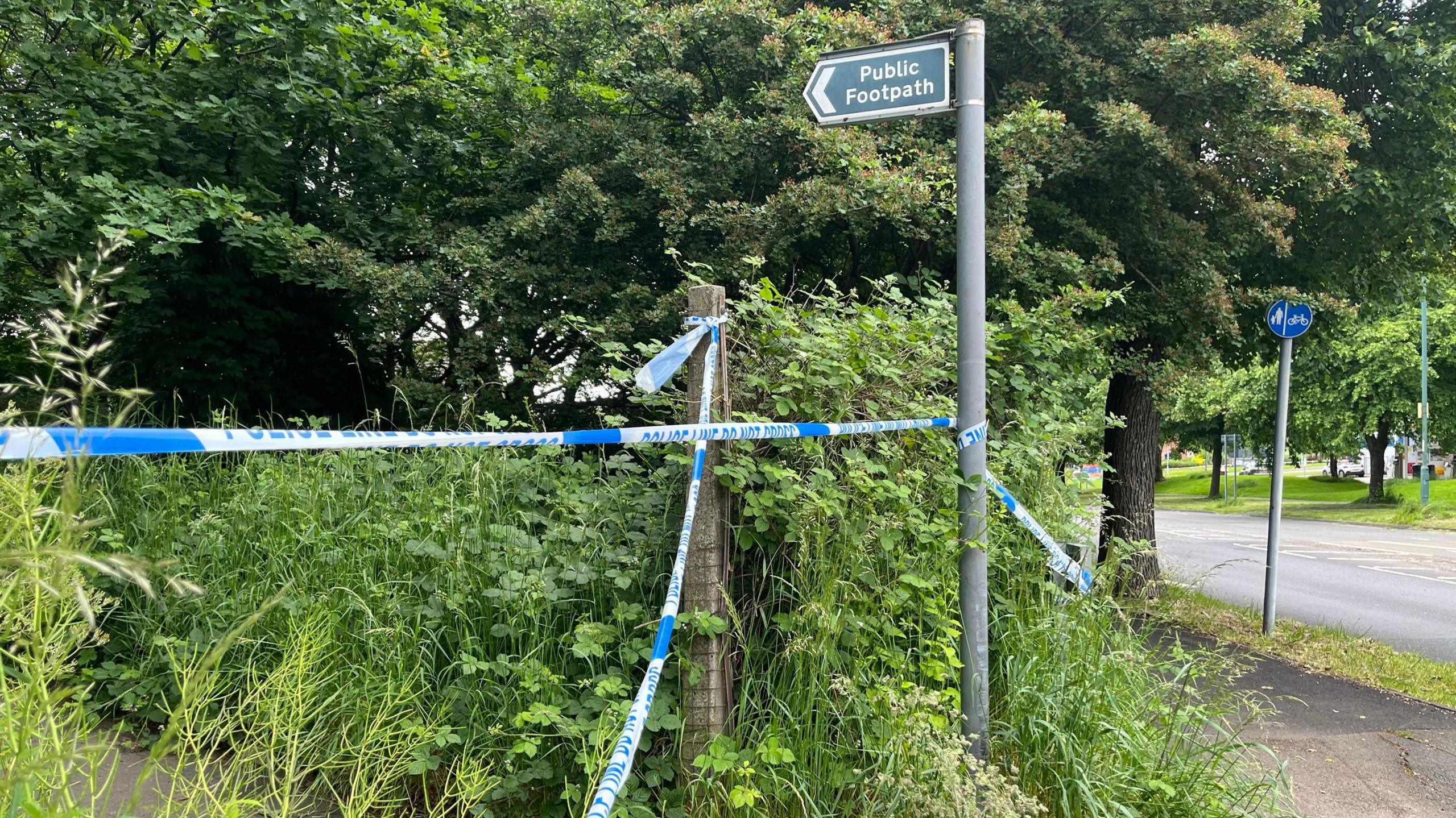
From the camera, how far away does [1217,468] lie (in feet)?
127

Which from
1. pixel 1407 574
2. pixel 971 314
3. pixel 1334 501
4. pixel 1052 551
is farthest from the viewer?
pixel 1334 501

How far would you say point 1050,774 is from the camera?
2.86 metres

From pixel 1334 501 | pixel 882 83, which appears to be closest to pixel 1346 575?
pixel 882 83

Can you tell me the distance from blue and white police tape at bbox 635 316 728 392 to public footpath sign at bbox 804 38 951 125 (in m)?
0.91

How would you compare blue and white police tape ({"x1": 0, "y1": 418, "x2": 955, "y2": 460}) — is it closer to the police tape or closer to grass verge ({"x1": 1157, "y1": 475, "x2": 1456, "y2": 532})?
the police tape

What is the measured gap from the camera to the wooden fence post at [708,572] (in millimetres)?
2627

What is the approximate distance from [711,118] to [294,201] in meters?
4.07

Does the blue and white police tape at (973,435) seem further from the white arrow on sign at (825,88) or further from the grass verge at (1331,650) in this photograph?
the grass verge at (1331,650)

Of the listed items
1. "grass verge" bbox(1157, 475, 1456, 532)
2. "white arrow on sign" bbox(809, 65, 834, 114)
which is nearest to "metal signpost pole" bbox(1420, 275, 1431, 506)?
"grass verge" bbox(1157, 475, 1456, 532)

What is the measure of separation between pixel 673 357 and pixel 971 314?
41.1 inches

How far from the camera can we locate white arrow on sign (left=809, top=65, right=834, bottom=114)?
314 cm

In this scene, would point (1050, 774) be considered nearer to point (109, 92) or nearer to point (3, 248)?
point (3, 248)

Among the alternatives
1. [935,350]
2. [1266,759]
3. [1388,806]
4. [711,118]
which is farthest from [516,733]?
[711,118]

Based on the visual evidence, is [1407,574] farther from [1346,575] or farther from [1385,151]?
[1385,151]
